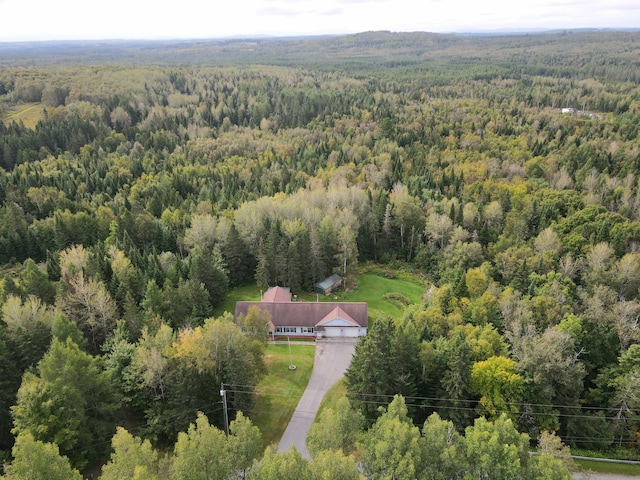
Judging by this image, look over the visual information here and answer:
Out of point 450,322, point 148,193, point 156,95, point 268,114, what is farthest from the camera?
point 156,95

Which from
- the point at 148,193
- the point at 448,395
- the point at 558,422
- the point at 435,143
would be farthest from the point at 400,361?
the point at 435,143

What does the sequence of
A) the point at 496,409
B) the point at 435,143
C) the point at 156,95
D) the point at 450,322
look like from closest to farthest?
the point at 496,409 → the point at 450,322 → the point at 435,143 → the point at 156,95

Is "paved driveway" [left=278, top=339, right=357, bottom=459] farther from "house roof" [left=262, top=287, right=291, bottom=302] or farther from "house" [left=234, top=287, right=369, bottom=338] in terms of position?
"house roof" [left=262, top=287, right=291, bottom=302]

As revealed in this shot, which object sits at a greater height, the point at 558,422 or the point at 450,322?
the point at 450,322

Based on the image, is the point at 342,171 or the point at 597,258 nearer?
the point at 597,258

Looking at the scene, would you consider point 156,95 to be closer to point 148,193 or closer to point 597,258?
point 148,193

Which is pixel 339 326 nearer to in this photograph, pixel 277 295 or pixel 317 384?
pixel 317 384

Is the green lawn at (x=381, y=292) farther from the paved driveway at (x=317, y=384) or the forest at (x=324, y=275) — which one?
the paved driveway at (x=317, y=384)

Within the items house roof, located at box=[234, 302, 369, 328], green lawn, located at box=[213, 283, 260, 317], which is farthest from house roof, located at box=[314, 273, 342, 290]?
house roof, located at box=[234, 302, 369, 328]

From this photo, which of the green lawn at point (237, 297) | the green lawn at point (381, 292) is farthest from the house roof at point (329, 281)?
the green lawn at point (237, 297)
